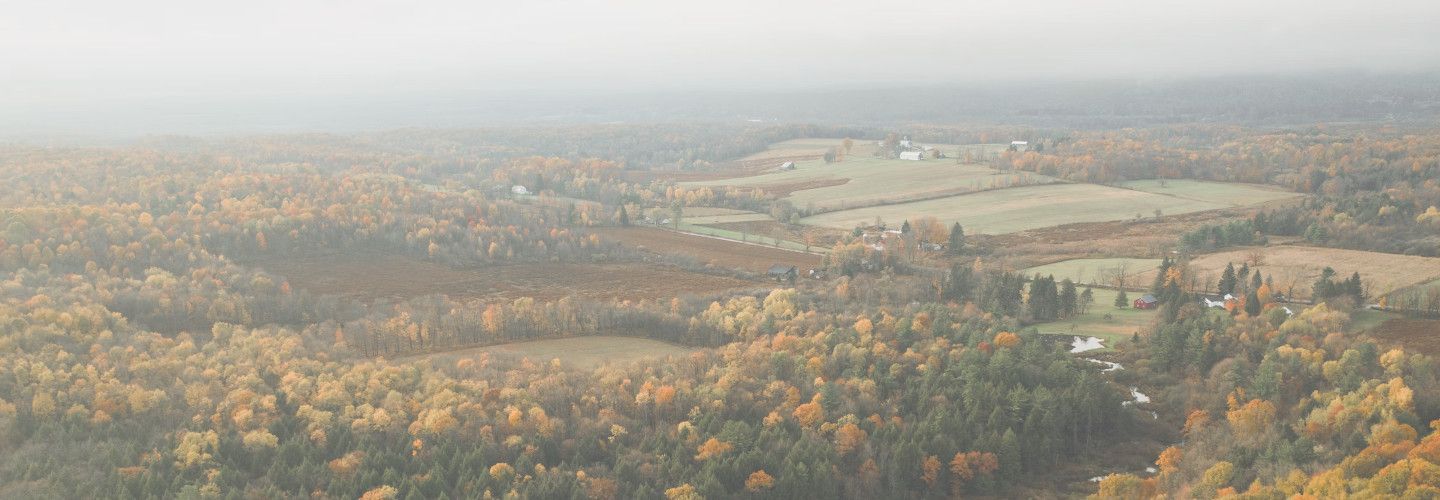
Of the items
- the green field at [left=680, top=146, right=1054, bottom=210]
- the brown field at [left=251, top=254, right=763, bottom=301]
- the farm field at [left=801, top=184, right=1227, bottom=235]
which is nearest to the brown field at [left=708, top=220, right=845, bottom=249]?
the farm field at [left=801, top=184, right=1227, bottom=235]

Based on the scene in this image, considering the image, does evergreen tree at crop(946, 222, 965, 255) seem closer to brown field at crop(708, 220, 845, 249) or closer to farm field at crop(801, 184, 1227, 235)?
farm field at crop(801, 184, 1227, 235)

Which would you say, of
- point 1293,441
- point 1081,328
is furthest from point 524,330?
point 1293,441

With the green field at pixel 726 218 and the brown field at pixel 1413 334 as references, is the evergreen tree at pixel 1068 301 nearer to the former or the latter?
the brown field at pixel 1413 334

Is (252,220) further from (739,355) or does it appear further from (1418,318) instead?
(1418,318)

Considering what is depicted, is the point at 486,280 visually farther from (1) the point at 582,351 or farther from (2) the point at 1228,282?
(2) the point at 1228,282

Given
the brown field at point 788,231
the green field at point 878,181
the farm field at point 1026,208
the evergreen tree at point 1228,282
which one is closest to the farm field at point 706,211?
the brown field at point 788,231
